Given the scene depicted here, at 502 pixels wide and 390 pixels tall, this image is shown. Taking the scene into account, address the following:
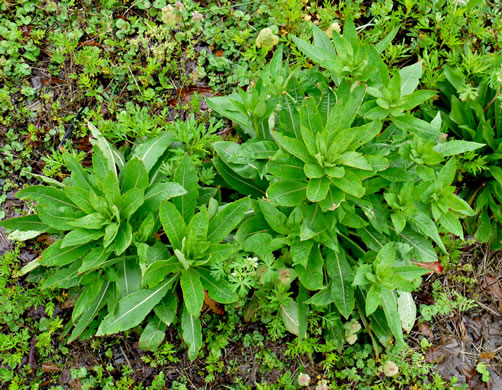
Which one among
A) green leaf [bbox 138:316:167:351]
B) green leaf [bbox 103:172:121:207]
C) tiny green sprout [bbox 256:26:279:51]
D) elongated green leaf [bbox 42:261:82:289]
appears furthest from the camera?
tiny green sprout [bbox 256:26:279:51]

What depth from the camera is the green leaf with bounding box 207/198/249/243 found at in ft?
9.57

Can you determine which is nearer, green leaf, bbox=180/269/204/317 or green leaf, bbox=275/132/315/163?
green leaf, bbox=275/132/315/163

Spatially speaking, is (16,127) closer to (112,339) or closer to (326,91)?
(112,339)

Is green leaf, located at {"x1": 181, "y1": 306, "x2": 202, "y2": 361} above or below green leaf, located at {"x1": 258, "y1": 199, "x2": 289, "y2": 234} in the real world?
below

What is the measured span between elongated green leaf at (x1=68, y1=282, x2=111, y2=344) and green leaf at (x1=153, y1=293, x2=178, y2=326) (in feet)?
1.36

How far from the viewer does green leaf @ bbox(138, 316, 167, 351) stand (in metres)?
3.09

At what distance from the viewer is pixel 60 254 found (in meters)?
2.81

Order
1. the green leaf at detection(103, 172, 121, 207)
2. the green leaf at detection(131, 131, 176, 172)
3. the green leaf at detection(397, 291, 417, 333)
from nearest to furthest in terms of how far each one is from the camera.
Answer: the green leaf at detection(103, 172, 121, 207) < the green leaf at detection(131, 131, 176, 172) < the green leaf at detection(397, 291, 417, 333)

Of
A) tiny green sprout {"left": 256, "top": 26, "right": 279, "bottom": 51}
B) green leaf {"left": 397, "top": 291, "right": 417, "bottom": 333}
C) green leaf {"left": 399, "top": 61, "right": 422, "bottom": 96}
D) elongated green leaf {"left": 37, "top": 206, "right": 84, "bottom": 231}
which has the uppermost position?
tiny green sprout {"left": 256, "top": 26, "right": 279, "bottom": 51}

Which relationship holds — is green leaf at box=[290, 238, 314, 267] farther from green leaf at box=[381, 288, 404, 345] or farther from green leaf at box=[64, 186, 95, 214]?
green leaf at box=[64, 186, 95, 214]

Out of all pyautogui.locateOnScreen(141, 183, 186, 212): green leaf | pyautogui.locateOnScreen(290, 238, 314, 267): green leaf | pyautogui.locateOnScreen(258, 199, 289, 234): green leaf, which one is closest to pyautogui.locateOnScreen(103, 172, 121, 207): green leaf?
pyautogui.locateOnScreen(141, 183, 186, 212): green leaf

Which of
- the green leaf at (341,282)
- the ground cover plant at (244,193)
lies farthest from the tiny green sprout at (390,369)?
the green leaf at (341,282)

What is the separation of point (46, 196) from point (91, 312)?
92 centimetres

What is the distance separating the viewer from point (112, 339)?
3.43 metres
